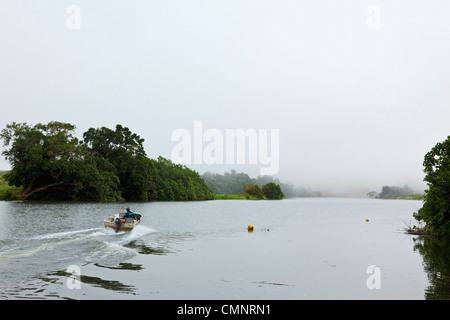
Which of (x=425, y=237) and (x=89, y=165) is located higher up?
(x=89, y=165)

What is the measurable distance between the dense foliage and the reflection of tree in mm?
86116

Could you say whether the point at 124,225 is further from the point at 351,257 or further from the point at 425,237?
the point at 425,237

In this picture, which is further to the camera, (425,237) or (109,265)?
(425,237)

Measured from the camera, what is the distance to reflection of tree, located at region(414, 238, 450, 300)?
15381 millimetres

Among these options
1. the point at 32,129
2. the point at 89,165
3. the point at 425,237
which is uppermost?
the point at 32,129

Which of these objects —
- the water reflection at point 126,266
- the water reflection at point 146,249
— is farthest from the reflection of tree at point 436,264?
the water reflection at point 146,249

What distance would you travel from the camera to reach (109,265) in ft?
64.3

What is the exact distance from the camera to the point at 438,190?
33.9 meters

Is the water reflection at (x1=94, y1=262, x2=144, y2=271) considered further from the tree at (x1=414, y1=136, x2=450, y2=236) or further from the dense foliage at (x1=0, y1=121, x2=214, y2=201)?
the dense foliage at (x1=0, y1=121, x2=214, y2=201)

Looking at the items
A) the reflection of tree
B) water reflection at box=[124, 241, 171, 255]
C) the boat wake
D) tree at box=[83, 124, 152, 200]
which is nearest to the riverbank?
tree at box=[83, 124, 152, 200]
